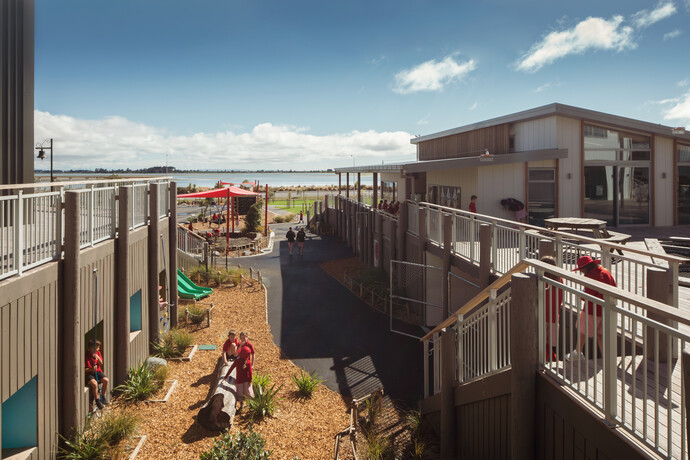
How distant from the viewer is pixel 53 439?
681 centimetres

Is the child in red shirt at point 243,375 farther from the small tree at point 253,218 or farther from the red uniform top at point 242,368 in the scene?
the small tree at point 253,218

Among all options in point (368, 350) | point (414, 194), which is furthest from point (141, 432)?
point (414, 194)

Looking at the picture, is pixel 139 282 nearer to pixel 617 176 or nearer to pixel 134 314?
pixel 134 314

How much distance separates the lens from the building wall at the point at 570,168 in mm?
16578

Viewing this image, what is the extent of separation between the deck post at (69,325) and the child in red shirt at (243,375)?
2.99 metres

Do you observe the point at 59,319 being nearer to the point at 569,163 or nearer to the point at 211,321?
the point at 211,321

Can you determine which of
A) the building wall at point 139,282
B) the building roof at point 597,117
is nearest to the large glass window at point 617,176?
the building roof at point 597,117

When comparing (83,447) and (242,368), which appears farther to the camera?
(242,368)

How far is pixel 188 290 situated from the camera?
55.7 feet

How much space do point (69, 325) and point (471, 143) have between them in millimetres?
18569

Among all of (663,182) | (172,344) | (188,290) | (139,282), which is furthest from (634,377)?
(663,182)

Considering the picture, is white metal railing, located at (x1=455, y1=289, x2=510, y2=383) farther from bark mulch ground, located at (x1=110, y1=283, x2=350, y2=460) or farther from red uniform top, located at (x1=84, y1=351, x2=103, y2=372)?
red uniform top, located at (x1=84, y1=351, x2=103, y2=372)

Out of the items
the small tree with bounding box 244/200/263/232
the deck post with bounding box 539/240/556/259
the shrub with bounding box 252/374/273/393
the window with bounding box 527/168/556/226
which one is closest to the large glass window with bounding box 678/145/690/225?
the window with bounding box 527/168/556/226

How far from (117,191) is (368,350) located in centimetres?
725
